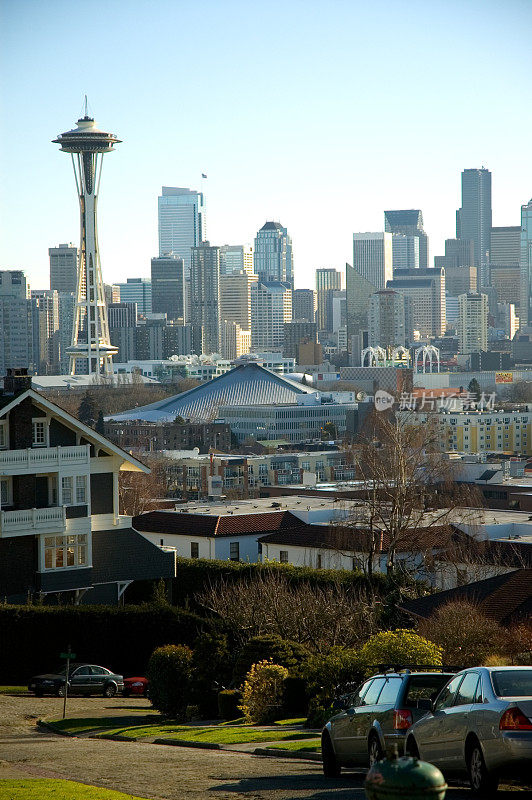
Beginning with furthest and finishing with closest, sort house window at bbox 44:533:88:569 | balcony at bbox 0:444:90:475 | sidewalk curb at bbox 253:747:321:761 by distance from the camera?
house window at bbox 44:533:88:569
balcony at bbox 0:444:90:475
sidewalk curb at bbox 253:747:321:761

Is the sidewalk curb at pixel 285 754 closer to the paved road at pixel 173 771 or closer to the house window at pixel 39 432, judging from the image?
the paved road at pixel 173 771

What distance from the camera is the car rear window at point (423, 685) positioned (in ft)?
55.8

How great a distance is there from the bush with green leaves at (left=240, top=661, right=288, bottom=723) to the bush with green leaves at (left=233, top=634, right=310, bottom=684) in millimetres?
1394

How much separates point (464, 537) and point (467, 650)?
89.7 feet

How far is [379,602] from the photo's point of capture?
1586 inches

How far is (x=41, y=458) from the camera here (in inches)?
1556

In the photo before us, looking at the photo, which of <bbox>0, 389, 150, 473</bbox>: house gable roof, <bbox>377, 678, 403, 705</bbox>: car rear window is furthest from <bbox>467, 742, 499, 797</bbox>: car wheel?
<bbox>0, 389, 150, 473</bbox>: house gable roof

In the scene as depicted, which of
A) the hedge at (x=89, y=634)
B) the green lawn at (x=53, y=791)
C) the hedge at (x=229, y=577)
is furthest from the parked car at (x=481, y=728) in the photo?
the hedge at (x=229, y=577)

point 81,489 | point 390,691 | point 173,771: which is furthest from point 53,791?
point 81,489

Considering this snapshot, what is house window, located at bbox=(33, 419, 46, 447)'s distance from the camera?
4016 centimetres

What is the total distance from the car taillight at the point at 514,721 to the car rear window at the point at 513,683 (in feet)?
1.60

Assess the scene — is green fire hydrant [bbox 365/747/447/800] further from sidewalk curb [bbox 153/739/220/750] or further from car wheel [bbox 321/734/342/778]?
sidewalk curb [bbox 153/739/220/750]

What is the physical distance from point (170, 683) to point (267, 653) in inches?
83.1

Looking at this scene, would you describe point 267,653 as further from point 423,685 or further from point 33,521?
point 33,521
